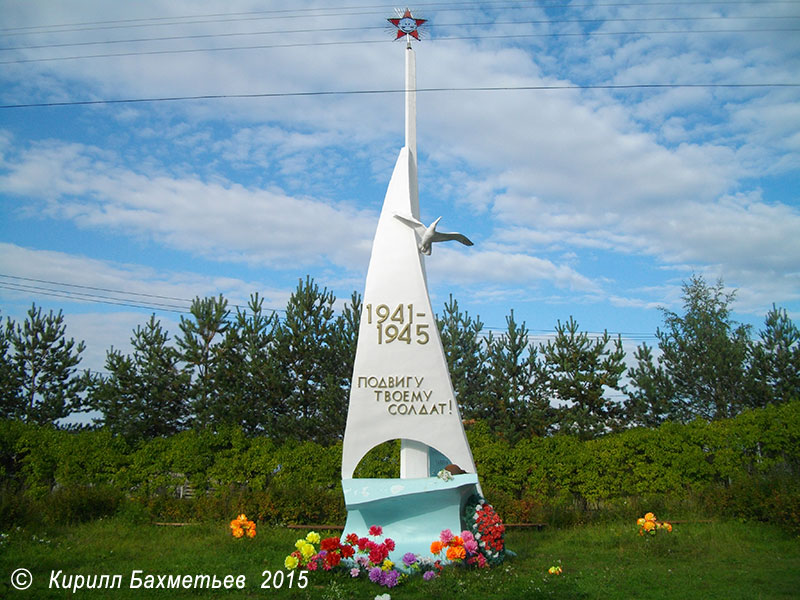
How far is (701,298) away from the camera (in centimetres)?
2603

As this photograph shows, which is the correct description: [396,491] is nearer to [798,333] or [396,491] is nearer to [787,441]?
[787,441]

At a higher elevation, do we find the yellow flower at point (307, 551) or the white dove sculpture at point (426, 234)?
the white dove sculpture at point (426, 234)

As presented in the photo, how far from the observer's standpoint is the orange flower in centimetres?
785

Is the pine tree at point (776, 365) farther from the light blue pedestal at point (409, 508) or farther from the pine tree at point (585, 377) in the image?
the light blue pedestal at point (409, 508)

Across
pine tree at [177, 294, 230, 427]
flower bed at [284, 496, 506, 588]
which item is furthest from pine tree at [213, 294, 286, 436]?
flower bed at [284, 496, 506, 588]

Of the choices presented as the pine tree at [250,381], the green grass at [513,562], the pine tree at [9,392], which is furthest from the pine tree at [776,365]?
the pine tree at [9,392]

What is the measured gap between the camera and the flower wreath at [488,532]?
8.41 metres

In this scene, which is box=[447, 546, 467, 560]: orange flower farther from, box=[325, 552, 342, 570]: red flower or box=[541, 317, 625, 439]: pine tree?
box=[541, 317, 625, 439]: pine tree

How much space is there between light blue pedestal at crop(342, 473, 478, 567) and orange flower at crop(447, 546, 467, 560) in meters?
0.69

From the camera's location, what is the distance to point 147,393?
1769 cm

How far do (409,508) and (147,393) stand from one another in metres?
11.5

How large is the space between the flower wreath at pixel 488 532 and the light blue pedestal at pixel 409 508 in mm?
229

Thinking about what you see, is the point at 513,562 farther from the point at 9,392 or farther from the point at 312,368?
the point at 9,392

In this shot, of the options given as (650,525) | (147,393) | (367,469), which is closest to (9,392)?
(147,393)
